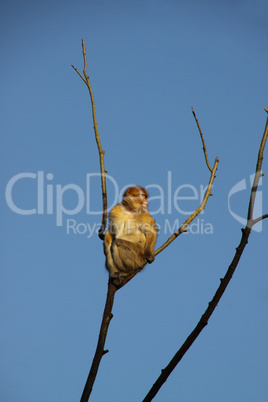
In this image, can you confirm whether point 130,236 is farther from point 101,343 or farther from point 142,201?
point 101,343

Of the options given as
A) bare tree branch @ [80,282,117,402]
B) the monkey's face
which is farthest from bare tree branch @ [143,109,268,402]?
the monkey's face

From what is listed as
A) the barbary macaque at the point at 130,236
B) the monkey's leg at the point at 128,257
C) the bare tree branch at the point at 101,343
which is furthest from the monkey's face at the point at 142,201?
the bare tree branch at the point at 101,343

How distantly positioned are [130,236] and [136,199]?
2.79 feet

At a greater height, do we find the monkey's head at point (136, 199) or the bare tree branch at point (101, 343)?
the monkey's head at point (136, 199)

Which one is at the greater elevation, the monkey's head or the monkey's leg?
the monkey's head

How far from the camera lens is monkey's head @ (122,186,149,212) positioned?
33.0 ft

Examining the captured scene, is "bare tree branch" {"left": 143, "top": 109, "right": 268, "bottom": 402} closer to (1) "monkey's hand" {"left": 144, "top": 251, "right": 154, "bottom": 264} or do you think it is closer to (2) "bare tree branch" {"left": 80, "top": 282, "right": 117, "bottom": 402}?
(2) "bare tree branch" {"left": 80, "top": 282, "right": 117, "bottom": 402}

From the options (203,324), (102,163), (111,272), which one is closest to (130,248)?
(111,272)

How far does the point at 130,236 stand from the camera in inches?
383

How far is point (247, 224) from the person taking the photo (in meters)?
3.89

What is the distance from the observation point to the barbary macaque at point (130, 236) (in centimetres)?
939

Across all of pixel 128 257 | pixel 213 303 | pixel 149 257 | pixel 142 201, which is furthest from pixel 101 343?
pixel 142 201

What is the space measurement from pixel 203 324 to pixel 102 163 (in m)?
2.16

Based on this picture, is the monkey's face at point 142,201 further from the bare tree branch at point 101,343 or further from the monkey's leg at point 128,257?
the bare tree branch at point 101,343
